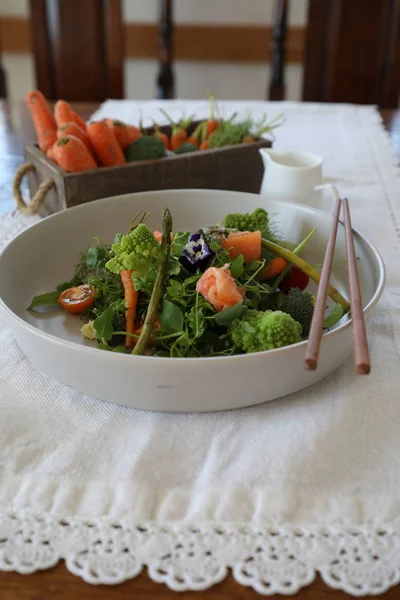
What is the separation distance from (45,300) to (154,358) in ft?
0.93

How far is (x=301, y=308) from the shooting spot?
0.72 metres

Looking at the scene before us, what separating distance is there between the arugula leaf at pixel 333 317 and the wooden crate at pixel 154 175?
49cm

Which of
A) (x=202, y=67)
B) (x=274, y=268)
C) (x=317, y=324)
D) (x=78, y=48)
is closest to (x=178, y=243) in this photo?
(x=274, y=268)

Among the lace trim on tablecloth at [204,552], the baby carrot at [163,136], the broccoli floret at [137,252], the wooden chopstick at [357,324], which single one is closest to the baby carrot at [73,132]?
the baby carrot at [163,136]

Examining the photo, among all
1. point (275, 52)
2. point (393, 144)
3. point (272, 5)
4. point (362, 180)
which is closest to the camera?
point (362, 180)

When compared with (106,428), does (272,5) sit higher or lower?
higher

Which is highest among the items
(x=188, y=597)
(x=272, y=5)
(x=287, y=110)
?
(x=272, y=5)

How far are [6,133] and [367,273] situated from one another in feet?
3.80

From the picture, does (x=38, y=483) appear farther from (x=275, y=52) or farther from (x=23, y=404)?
(x=275, y=52)

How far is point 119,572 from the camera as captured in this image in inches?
19.6

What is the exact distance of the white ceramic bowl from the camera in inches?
23.5

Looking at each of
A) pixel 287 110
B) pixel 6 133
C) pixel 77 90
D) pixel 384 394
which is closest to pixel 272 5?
pixel 77 90

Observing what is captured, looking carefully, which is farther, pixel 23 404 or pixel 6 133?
pixel 6 133

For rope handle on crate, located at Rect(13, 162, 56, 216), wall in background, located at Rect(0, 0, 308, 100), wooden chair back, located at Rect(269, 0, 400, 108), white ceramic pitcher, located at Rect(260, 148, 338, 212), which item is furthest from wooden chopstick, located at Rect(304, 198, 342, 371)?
wall in background, located at Rect(0, 0, 308, 100)
